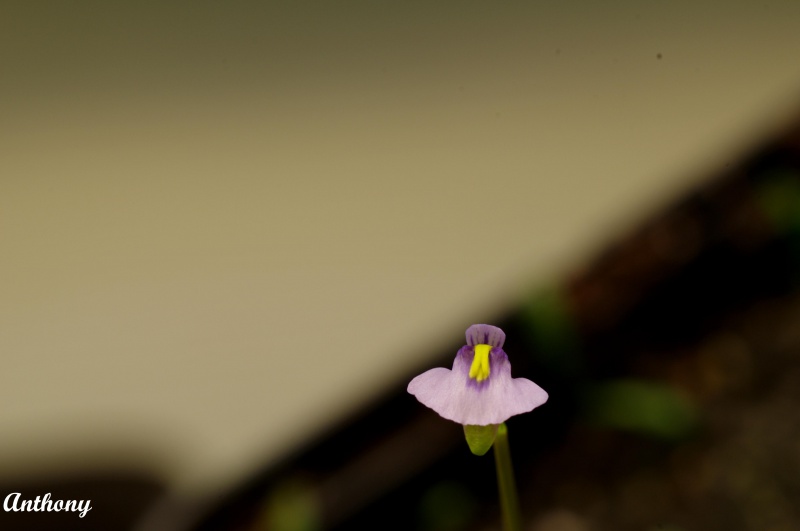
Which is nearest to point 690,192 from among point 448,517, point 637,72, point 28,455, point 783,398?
point 637,72

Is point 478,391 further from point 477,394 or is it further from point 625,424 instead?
point 625,424

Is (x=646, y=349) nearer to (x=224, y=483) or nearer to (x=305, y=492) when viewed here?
(x=305, y=492)

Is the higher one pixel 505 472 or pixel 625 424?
pixel 625 424

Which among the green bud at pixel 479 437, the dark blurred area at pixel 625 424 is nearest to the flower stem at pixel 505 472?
the green bud at pixel 479 437

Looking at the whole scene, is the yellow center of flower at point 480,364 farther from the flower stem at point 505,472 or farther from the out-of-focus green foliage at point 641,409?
the out-of-focus green foliage at point 641,409

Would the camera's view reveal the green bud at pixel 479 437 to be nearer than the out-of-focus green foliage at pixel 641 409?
Yes

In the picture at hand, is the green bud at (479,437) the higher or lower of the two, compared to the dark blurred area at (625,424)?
lower

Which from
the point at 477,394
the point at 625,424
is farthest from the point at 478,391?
the point at 625,424

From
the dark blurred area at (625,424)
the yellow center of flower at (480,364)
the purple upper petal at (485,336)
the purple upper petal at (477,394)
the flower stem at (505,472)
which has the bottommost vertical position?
the flower stem at (505,472)
